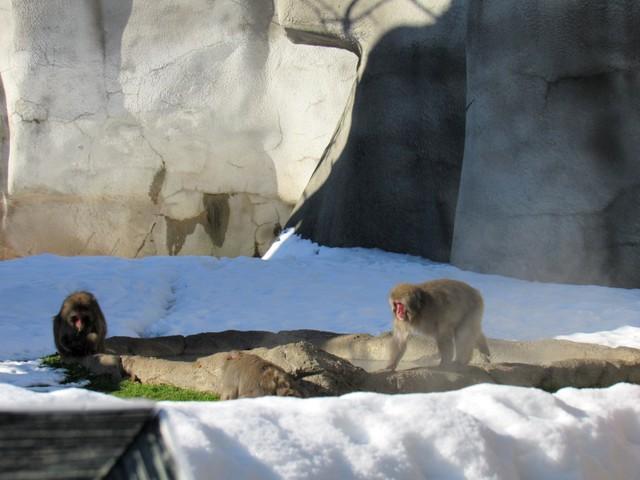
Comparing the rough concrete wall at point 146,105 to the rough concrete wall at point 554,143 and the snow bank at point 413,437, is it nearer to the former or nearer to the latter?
the rough concrete wall at point 554,143

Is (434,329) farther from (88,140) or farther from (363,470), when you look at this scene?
(88,140)

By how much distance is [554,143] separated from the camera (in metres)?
11.3

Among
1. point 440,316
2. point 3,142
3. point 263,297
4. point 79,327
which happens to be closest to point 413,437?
point 440,316

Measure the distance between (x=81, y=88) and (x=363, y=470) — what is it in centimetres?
1538

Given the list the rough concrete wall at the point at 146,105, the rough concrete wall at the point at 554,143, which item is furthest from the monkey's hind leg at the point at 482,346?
the rough concrete wall at the point at 146,105

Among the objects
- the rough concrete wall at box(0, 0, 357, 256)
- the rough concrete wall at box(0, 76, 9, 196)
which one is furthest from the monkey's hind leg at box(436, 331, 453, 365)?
the rough concrete wall at box(0, 76, 9, 196)

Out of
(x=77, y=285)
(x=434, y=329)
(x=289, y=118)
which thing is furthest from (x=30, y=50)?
(x=434, y=329)

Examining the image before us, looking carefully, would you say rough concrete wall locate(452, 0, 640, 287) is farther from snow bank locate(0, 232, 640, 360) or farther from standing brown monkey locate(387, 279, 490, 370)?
standing brown monkey locate(387, 279, 490, 370)

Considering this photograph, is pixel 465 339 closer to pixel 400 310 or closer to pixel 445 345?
pixel 445 345

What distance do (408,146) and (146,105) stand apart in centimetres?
609

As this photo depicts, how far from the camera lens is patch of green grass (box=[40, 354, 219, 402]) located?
18.8 ft

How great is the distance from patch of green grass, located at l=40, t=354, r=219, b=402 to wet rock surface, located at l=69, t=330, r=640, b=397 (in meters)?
0.06

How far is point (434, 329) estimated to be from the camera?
6309mm

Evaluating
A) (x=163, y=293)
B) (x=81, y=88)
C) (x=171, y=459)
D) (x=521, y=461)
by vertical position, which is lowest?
(x=163, y=293)
